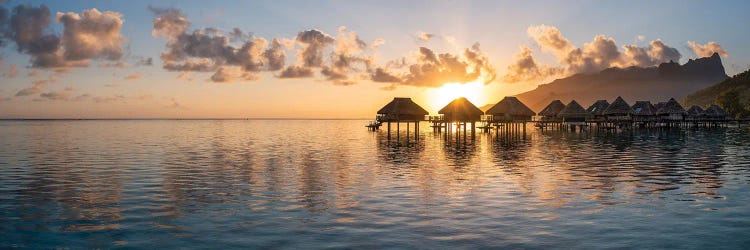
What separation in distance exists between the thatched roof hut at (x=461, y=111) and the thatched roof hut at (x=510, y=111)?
496 cm

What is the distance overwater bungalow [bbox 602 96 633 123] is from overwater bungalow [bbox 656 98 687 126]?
12.6 metres

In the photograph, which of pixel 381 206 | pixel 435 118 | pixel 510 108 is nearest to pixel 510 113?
pixel 510 108

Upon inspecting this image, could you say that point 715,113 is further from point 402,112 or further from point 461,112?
point 402,112

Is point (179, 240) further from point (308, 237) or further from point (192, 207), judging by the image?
point (192, 207)

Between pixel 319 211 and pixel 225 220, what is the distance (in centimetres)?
262

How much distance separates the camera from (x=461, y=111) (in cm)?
7400

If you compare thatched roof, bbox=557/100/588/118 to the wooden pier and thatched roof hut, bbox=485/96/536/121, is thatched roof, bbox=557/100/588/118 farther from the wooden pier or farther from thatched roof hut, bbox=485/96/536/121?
thatched roof hut, bbox=485/96/536/121

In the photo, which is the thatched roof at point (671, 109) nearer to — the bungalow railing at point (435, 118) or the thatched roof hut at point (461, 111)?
the thatched roof hut at point (461, 111)

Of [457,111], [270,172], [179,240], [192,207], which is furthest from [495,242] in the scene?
[457,111]

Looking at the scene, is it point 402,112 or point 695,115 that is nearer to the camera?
Result: point 402,112

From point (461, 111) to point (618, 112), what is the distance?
1165 inches

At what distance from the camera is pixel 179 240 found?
12.3 meters

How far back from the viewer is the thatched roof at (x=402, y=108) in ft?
240

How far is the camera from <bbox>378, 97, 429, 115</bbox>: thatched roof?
7300cm
